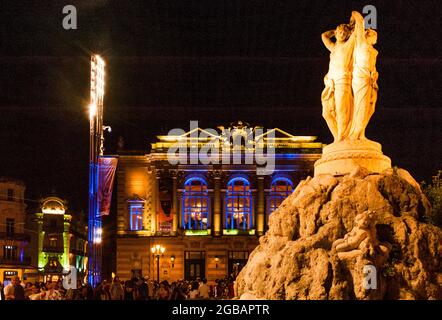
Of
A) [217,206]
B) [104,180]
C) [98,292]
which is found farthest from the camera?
[217,206]

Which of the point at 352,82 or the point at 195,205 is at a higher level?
the point at 352,82

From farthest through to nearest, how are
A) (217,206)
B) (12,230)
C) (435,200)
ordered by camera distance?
(12,230)
(217,206)
(435,200)

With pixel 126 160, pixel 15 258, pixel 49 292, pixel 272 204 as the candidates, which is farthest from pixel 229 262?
pixel 49 292

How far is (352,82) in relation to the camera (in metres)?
17.0

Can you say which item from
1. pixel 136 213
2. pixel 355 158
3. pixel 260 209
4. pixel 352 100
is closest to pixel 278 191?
pixel 260 209

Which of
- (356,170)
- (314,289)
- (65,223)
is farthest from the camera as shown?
(65,223)

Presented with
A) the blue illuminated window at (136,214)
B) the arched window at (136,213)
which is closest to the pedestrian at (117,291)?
the arched window at (136,213)

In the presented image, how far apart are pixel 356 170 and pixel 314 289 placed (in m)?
3.66

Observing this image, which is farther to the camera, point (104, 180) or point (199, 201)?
point (199, 201)

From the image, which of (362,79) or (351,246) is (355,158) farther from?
(351,246)

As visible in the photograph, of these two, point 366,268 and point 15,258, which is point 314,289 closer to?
point 366,268

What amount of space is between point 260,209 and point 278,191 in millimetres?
2318

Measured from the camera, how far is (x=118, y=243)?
56.6m

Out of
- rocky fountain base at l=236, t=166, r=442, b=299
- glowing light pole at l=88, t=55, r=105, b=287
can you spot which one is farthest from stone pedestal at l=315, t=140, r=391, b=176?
glowing light pole at l=88, t=55, r=105, b=287
